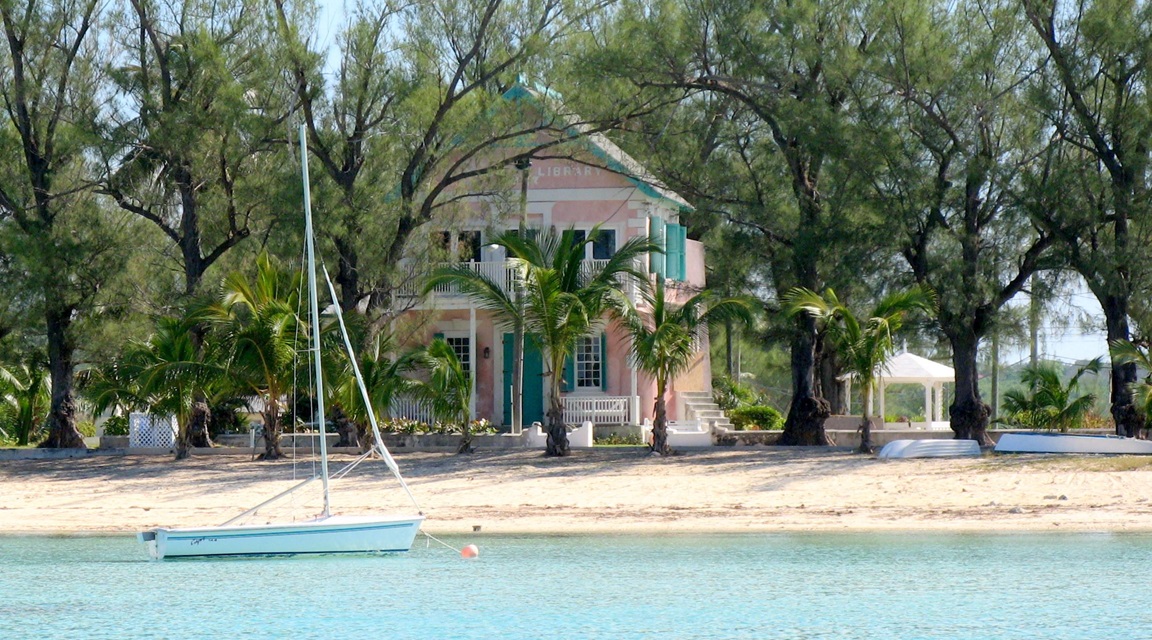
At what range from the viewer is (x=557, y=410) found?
27609mm

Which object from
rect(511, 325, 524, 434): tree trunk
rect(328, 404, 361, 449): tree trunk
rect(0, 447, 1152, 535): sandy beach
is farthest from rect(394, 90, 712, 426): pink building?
rect(0, 447, 1152, 535): sandy beach

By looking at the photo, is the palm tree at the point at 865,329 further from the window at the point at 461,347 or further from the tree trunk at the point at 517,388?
the window at the point at 461,347

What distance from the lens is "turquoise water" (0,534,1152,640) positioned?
14391 millimetres

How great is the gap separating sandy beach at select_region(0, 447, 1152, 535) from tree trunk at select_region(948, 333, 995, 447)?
251 cm

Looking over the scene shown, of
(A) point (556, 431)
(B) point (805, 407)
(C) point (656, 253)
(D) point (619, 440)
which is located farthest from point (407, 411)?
(B) point (805, 407)

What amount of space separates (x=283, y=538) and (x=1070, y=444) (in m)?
14.4

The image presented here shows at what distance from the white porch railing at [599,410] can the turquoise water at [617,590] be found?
1161cm

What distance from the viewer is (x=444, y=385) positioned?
89.7 feet

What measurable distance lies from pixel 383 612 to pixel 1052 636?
671cm

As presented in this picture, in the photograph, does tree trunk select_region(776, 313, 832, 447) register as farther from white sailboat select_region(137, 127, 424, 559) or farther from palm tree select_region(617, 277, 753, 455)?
white sailboat select_region(137, 127, 424, 559)

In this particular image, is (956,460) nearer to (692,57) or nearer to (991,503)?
(991,503)

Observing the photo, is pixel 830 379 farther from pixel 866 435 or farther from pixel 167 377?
pixel 167 377

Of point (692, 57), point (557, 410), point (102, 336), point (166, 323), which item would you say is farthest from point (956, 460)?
point (102, 336)

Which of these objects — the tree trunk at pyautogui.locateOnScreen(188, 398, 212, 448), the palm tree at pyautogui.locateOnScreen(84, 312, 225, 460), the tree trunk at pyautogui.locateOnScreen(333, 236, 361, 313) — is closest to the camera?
the palm tree at pyautogui.locateOnScreen(84, 312, 225, 460)
